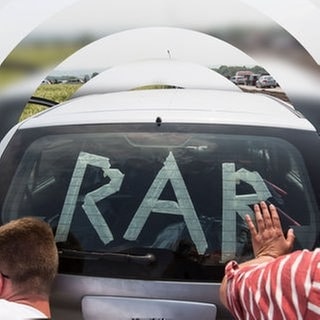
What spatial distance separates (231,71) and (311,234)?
34.9 inches

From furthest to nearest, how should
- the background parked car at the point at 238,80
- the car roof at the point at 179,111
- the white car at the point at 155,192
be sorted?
1. the background parked car at the point at 238,80
2. the car roof at the point at 179,111
3. the white car at the point at 155,192

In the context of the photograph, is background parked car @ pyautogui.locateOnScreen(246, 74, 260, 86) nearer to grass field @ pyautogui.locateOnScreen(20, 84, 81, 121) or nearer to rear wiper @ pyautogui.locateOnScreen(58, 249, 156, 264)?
grass field @ pyautogui.locateOnScreen(20, 84, 81, 121)

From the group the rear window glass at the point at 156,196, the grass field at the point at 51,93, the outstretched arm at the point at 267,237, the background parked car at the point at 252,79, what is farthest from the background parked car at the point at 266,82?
the grass field at the point at 51,93

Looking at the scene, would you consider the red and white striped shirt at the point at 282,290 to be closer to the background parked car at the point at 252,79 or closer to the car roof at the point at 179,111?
the car roof at the point at 179,111

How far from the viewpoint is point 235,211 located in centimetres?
214

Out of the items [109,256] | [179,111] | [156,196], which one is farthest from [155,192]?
[179,111]

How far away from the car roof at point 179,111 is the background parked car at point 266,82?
96 mm

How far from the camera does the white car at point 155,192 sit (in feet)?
6.73

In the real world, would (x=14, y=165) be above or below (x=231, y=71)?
below

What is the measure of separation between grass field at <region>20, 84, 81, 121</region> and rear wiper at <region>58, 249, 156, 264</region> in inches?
31.1

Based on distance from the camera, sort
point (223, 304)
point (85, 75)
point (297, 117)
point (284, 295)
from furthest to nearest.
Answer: point (85, 75) < point (297, 117) < point (223, 304) < point (284, 295)

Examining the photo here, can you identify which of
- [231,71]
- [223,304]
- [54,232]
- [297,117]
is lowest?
[223,304]

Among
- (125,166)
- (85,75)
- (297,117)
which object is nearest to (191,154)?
(125,166)

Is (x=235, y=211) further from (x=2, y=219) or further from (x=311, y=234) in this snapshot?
(x=2, y=219)
